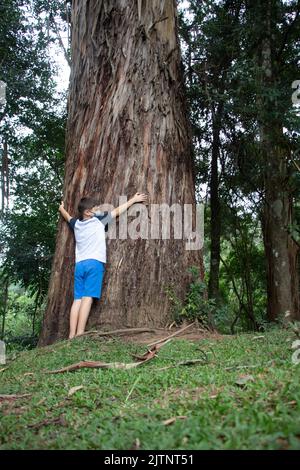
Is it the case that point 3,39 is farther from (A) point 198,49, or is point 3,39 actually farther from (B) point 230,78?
(B) point 230,78

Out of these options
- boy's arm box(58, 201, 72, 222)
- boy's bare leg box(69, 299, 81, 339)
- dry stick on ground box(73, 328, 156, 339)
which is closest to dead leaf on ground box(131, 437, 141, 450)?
dry stick on ground box(73, 328, 156, 339)

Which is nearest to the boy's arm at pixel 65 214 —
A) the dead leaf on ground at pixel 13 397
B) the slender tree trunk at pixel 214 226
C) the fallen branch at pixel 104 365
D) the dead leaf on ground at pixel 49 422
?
the fallen branch at pixel 104 365

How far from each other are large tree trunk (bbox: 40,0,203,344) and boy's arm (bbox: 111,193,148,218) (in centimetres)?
10

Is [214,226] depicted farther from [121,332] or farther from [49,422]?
[49,422]

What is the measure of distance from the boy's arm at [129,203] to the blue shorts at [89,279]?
0.65m

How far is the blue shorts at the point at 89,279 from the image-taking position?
553 centimetres

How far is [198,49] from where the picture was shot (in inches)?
365

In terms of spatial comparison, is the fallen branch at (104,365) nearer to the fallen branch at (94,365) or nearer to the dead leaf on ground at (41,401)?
the fallen branch at (94,365)

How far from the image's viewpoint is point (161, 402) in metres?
2.86

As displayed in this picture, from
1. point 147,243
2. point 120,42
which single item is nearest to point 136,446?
point 147,243

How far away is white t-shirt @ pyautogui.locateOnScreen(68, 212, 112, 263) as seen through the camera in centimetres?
566

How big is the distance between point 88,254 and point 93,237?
219mm

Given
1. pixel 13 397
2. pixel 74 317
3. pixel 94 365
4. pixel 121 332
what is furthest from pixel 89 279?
pixel 13 397

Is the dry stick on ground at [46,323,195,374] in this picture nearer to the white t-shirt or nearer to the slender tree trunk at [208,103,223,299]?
the white t-shirt
